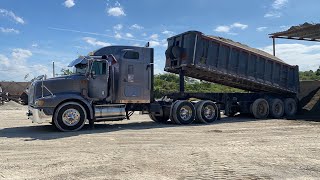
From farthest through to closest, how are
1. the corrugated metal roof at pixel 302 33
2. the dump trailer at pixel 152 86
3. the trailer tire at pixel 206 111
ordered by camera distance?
the corrugated metal roof at pixel 302 33
the trailer tire at pixel 206 111
the dump trailer at pixel 152 86

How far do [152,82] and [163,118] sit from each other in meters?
2.19

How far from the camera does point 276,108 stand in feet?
60.7

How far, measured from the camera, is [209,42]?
51.4 feet

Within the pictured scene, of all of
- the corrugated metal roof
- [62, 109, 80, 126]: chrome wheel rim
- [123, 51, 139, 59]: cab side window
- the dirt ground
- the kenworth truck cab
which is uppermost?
the corrugated metal roof

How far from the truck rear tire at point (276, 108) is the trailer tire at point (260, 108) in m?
0.27

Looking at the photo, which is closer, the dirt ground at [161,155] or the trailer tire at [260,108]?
the dirt ground at [161,155]

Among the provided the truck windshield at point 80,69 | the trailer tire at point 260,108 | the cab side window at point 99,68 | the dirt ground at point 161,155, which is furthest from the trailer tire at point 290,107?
the truck windshield at point 80,69

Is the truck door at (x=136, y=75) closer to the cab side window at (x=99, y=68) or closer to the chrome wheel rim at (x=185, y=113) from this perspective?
the cab side window at (x=99, y=68)

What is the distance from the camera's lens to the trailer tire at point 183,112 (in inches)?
591

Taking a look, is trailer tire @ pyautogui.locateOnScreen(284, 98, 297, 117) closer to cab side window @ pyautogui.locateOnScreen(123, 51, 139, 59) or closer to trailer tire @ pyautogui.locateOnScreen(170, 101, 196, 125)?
trailer tire @ pyautogui.locateOnScreen(170, 101, 196, 125)

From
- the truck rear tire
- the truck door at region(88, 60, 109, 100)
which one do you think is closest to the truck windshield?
the truck door at region(88, 60, 109, 100)

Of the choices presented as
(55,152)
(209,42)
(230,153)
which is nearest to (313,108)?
(209,42)

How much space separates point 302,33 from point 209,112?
33.9ft

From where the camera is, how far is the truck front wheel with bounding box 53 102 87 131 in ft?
40.8
